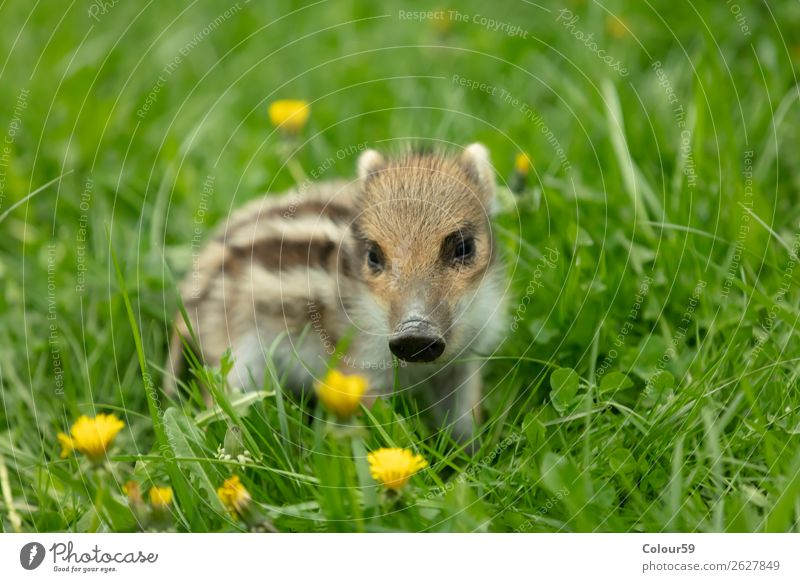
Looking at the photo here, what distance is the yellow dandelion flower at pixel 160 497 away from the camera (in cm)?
242

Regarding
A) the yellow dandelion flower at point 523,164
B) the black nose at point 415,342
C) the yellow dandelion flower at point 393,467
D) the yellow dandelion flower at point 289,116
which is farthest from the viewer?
the yellow dandelion flower at point 289,116

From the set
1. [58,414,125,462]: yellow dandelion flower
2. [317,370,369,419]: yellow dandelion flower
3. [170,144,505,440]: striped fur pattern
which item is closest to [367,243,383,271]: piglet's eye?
[170,144,505,440]: striped fur pattern

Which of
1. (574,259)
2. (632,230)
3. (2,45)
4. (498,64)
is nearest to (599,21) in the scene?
(498,64)

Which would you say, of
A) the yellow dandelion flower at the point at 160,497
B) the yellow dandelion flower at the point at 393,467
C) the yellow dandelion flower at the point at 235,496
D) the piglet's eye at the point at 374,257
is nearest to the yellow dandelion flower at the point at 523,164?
the piglet's eye at the point at 374,257

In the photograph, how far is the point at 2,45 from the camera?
15.5 ft

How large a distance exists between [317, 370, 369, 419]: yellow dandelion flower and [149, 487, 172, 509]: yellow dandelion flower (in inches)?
20.2

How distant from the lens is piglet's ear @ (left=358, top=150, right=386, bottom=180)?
124 inches

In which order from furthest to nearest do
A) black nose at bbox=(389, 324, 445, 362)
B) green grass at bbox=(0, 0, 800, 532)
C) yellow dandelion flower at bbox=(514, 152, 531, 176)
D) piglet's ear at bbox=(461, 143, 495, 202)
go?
1. yellow dandelion flower at bbox=(514, 152, 531, 176)
2. piglet's ear at bbox=(461, 143, 495, 202)
3. black nose at bbox=(389, 324, 445, 362)
4. green grass at bbox=(0, 0, 800, 532)

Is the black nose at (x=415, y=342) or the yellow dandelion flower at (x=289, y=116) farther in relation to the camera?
the yellow dandelion flower at (x=289, y=116)

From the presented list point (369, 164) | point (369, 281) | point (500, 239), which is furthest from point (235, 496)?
point (500, 239)

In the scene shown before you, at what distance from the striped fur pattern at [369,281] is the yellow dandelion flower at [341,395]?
0.60ft
